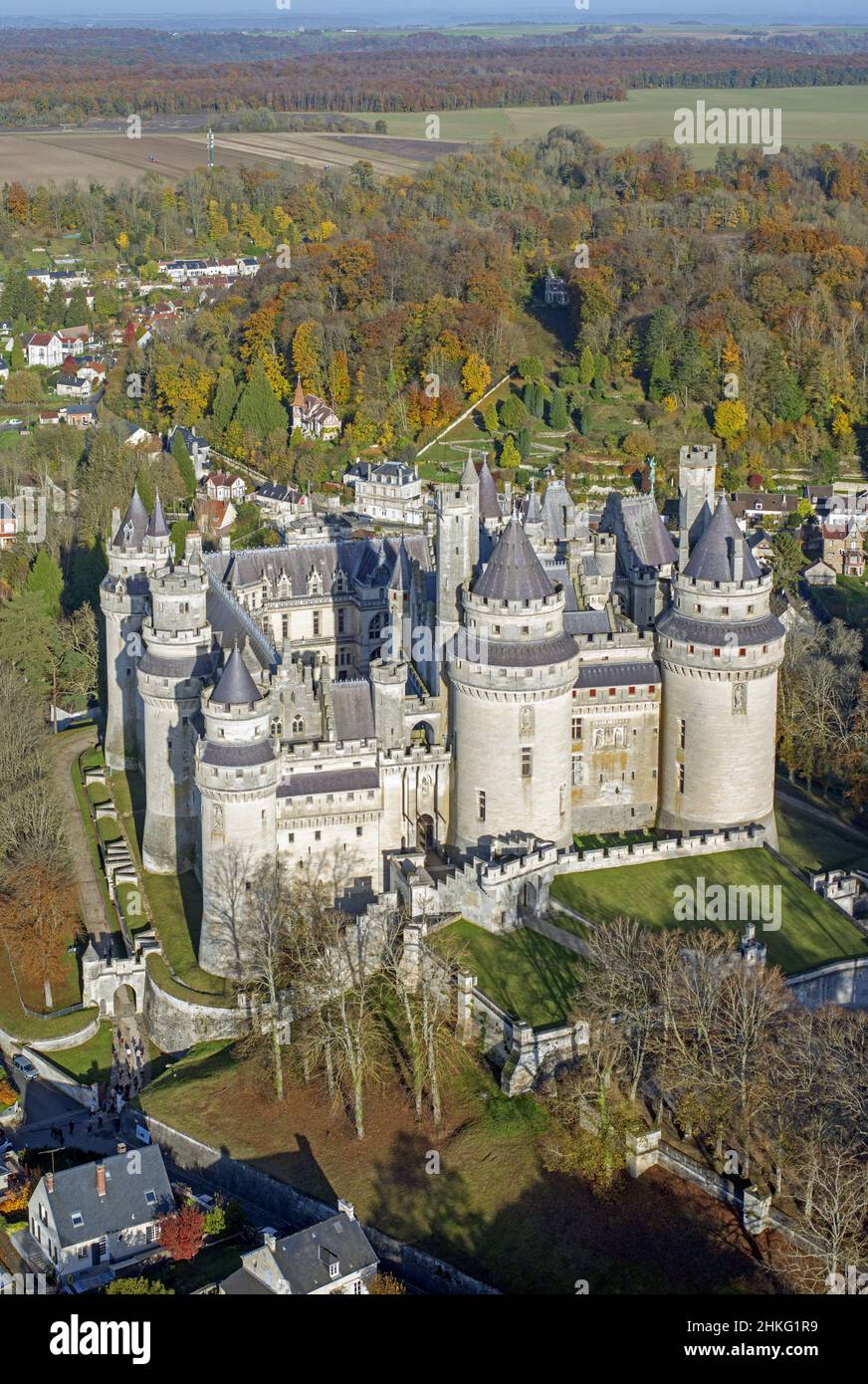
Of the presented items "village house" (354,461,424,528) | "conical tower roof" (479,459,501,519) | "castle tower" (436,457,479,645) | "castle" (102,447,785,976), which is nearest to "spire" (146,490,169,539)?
"castle" (102,447,785,976)

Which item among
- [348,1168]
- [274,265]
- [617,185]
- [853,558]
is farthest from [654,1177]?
[617,185]

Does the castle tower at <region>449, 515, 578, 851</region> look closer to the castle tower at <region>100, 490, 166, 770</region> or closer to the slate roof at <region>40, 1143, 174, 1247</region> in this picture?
the slate roof at <region>40, 1143, 174, 1247</region>

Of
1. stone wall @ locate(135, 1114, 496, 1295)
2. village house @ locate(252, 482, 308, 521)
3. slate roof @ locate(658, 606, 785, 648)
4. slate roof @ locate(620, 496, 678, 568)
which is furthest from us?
village house @ locate(252, 482, 308, 521)

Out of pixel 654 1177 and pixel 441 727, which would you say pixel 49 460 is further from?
pixel 654 1177

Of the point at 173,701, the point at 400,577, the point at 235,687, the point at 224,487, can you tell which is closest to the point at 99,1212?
the point at 235,687

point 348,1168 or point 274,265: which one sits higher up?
point 274,265

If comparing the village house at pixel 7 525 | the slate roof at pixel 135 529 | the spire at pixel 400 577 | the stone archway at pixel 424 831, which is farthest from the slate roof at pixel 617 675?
the village house at pixel 7 525
